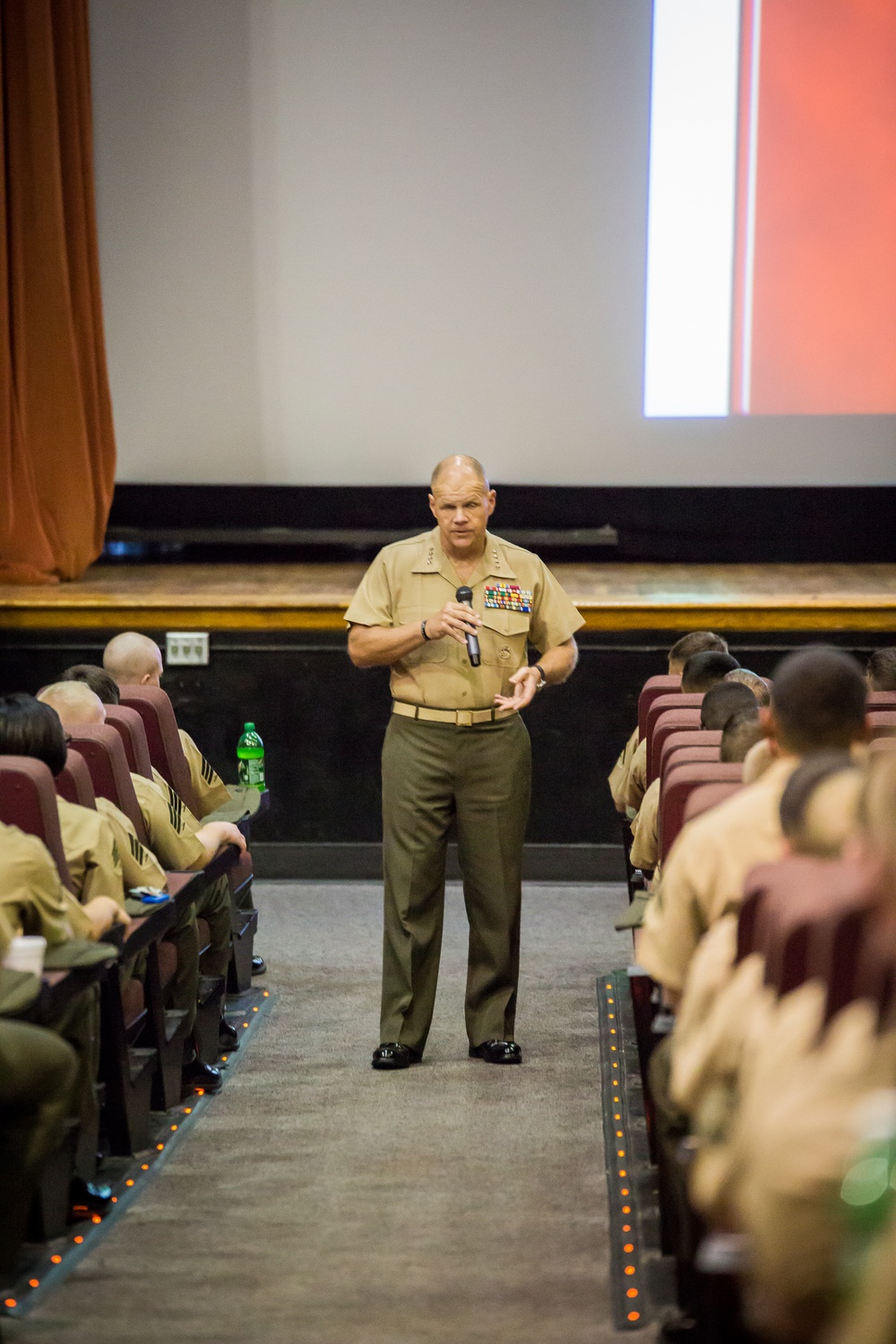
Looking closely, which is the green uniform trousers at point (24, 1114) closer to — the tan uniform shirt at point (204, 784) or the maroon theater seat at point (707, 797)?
the maroon theater seat at point (707, 797)


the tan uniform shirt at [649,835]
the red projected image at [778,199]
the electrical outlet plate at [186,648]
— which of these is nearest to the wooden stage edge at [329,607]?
the electrical outlet plate at [186,648]

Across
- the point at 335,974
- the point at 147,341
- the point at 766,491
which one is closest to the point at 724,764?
the point at 335,974

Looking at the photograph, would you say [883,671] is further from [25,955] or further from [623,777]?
[25,955]

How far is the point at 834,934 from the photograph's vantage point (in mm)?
1851

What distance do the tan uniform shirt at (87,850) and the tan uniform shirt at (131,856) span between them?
16 centimetres

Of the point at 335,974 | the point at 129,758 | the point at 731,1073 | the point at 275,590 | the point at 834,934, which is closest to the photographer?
the point at 834,934

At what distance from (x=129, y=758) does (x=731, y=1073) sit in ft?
7.07

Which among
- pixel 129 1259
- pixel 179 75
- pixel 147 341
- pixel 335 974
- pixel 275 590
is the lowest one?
pixel 335 974

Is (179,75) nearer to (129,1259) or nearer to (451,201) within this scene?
(451,201)

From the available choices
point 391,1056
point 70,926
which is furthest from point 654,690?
point 70,926

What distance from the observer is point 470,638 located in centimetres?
398

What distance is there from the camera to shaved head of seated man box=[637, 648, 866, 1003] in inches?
97.5

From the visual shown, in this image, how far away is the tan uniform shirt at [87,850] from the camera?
328 centimetres

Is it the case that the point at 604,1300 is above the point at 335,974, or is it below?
above
